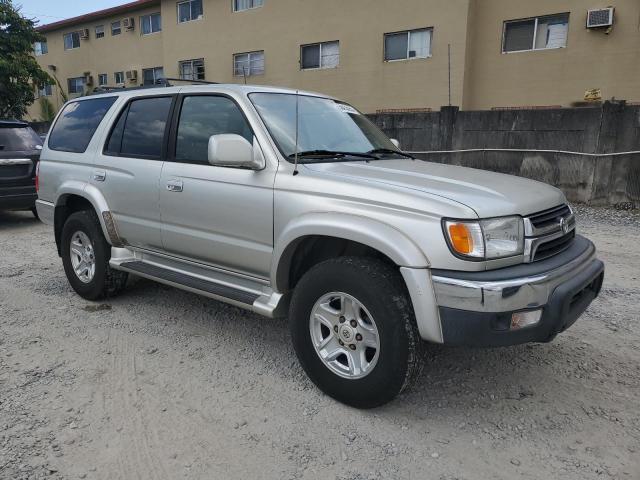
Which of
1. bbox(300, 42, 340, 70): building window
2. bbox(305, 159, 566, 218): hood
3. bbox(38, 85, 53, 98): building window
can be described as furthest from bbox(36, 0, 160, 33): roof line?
bbox(305, 159, 566, 218): hood

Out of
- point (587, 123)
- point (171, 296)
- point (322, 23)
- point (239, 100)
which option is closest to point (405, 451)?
point (239, 100)

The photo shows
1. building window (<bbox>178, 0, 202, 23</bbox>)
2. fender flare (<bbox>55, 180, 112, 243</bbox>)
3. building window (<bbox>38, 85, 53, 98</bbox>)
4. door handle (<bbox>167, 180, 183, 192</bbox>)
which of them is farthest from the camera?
building window (<bbox>38, 85, 53, 98</bbox>)

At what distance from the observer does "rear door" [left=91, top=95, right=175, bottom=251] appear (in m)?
3.96

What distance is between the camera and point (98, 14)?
23.6 metres

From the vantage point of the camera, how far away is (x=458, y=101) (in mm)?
13984

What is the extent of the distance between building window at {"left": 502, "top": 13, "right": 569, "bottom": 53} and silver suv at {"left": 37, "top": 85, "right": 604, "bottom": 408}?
10.9m

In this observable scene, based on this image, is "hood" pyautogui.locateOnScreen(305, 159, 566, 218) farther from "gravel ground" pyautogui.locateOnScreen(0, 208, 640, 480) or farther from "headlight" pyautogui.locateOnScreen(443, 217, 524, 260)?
"gravel ground" pyautogui.locateOnScreen(0, 208, 640, 480)

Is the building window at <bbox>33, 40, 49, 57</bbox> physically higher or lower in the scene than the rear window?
higher

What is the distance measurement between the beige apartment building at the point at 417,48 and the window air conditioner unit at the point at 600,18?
2 centimetres

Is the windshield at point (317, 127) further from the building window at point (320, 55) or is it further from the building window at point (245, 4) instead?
the building window at point (245, 4)

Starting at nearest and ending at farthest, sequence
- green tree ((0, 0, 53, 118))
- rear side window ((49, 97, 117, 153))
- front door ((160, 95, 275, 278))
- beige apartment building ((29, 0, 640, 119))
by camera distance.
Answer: front door ((160, 95, 275, 278)), rear side window ((49, 97, 117, 153)), beige apartment building ((29, 0, 640, 119)), green tree ((0, 0, 53, 118))

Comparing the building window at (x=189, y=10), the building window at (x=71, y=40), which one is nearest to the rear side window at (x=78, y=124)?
the building window at (x=189, y=10)

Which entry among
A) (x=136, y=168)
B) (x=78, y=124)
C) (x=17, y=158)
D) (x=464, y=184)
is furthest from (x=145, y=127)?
(x=17, y=158)

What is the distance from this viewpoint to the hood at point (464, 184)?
265 centimetres
